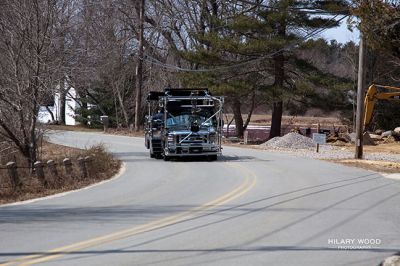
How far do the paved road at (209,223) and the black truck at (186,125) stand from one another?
244 inches

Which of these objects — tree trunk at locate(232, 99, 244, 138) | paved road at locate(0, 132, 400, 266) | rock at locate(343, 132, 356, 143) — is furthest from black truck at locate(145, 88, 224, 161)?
tree trunk at locate(232, 99, 244, 138)

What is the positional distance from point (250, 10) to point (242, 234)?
120 feet

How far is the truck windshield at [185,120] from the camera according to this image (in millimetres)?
25922

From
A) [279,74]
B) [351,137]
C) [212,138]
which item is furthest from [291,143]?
[212,138]

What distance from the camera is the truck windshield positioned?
2592cm

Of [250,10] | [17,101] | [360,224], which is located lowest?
[360,224]

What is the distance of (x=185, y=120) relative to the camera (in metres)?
26.1

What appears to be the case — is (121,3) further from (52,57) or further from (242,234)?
(242,234)

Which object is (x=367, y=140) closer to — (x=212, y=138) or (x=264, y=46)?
(x=264, y=46)

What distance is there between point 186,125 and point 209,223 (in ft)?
50.0

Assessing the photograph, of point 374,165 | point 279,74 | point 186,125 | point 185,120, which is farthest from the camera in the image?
point 279,74

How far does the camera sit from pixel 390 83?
5706cm

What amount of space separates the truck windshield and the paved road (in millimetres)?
6867

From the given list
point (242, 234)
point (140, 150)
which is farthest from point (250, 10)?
point (242, 234)
